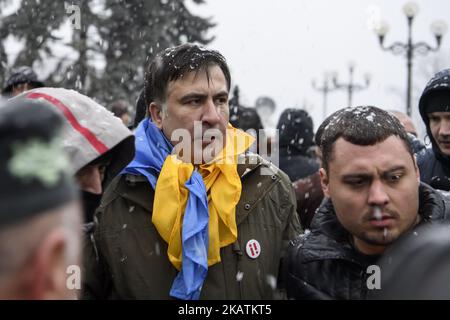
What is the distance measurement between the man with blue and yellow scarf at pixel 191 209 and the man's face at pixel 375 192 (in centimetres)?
52

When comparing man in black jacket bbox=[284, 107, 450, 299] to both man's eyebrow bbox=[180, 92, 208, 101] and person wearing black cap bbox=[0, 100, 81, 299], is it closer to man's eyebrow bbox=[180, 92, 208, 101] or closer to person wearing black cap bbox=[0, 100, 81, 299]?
man's eyebrow bbox=[180, 92, 208, 101]

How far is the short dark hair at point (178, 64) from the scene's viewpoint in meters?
3.04

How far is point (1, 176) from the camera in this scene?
3.63 feet

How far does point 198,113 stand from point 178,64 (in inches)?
10.7

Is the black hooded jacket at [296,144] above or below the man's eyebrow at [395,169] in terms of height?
above

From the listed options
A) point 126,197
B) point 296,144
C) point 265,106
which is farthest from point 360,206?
point 265,106

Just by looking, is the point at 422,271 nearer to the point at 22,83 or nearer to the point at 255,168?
the point at 255,168

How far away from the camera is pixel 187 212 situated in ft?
9.21

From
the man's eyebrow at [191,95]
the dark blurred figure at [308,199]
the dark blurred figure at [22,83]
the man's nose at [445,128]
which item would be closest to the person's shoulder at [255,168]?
the man's eyebrow at [191,95]

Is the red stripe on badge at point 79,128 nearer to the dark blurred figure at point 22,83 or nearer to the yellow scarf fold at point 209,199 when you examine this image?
the yellow scarf fold at point 209,199

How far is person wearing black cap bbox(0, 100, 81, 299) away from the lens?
1.10 meters
